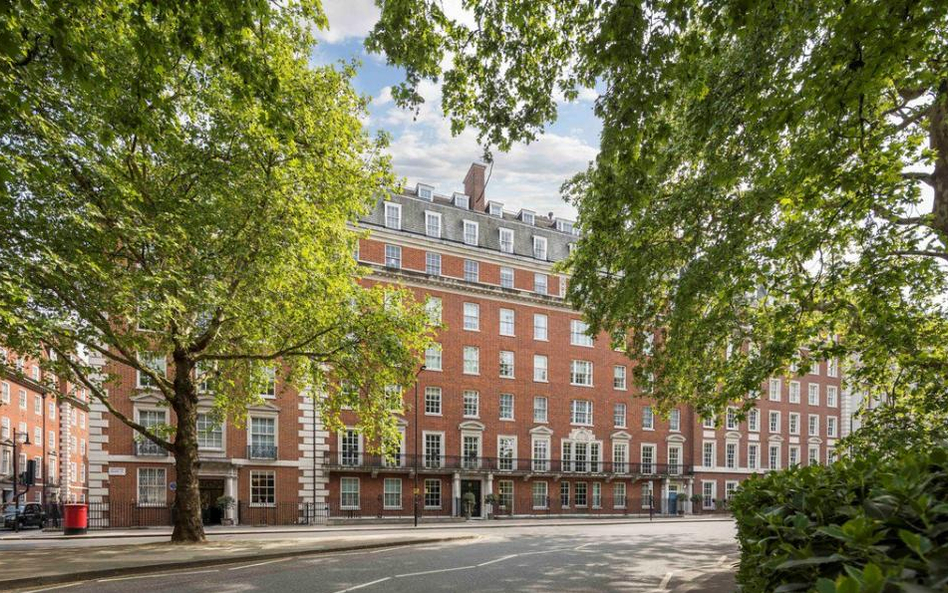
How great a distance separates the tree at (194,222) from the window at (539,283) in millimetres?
24371

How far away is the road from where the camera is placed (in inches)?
414

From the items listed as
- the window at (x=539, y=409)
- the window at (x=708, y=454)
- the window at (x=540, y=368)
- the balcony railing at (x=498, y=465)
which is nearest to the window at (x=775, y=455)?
the window at (x=708, y=454)

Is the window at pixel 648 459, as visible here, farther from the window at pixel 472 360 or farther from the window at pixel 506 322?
the window at pixel 472 360

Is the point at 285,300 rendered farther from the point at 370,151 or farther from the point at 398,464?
the point at 398,464

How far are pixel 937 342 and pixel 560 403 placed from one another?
103ft

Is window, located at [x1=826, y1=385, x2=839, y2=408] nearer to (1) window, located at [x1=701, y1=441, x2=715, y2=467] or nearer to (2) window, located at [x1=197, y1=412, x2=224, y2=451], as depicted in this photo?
(1) window, located at [x1=701, y1=441, x2=715, y2=467]

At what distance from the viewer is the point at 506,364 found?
1582 inches

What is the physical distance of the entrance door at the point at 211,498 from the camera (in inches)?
1185

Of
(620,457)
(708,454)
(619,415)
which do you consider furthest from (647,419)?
(708,454)

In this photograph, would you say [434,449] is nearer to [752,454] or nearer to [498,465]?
[498,465]

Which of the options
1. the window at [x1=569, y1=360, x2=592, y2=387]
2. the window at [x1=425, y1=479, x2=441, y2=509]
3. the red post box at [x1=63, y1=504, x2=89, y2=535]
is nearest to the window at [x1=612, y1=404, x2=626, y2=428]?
the window at [x1=569, y1=360, x2=592, y2=387]

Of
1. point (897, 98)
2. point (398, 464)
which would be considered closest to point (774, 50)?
point (897, 98)

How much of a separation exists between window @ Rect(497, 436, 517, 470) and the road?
2139cm

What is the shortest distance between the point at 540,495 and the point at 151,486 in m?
23.9
